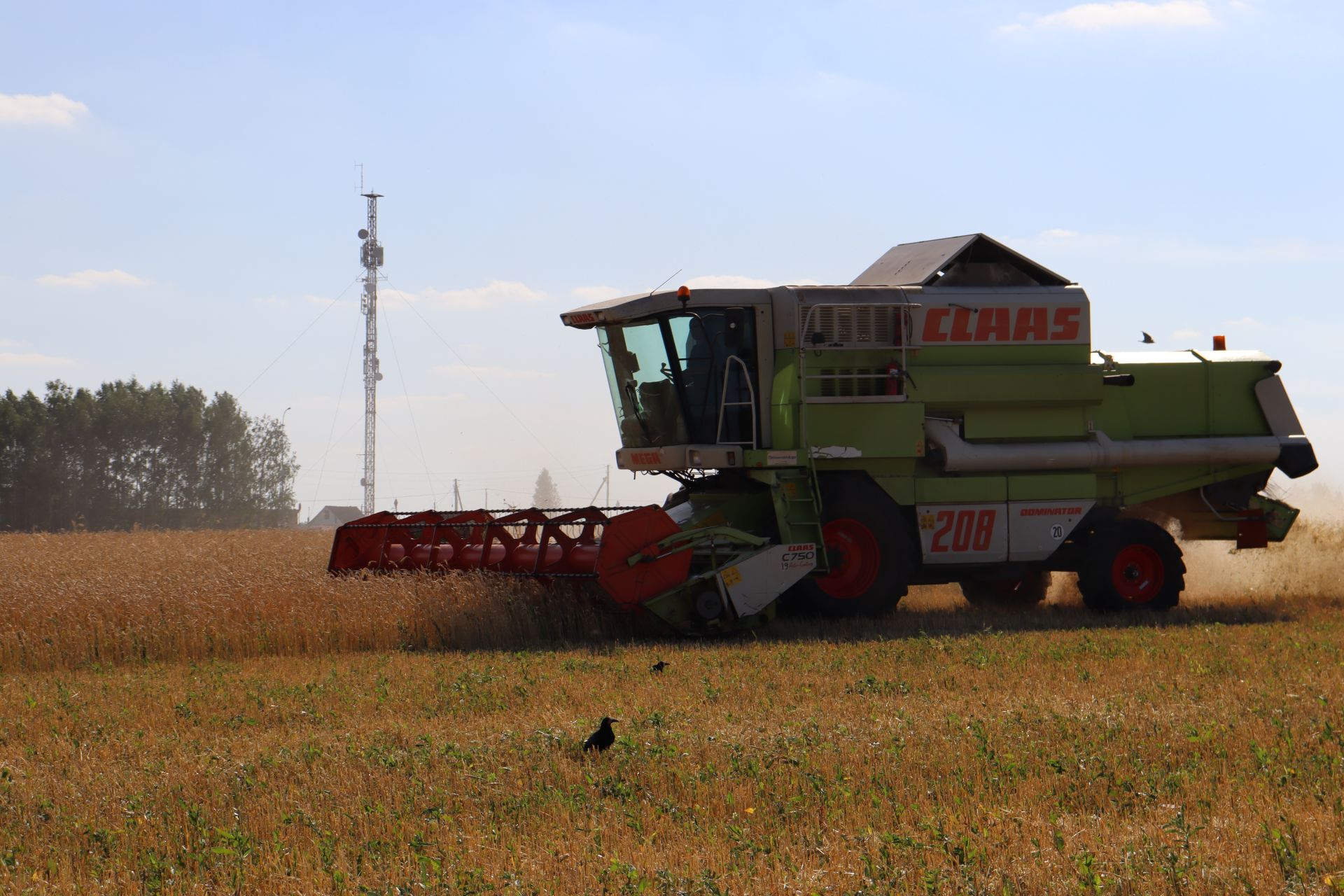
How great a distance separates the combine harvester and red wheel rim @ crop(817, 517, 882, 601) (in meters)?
0.02

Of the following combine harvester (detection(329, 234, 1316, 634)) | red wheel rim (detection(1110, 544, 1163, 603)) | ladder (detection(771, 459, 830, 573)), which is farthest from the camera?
red wheel rim (detection(1110, 544, 1163, 603))

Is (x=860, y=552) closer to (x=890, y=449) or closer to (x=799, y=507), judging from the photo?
(x=799, y=507)

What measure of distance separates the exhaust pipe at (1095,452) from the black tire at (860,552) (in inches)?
34.0

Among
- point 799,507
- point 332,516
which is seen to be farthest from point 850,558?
point 332,516

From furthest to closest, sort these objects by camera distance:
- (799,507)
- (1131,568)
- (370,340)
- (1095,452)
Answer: (370,340)
(1131,568)
(1095,452)
(799,507)

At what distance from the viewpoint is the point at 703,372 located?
40.3ft

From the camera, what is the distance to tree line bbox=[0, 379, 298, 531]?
190 feet

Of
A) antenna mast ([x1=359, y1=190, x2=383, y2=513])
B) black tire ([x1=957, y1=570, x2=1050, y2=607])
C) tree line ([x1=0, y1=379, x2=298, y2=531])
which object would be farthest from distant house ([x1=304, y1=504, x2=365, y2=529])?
black tire ([x1=957, y1=570, x2=1050, y2=607])

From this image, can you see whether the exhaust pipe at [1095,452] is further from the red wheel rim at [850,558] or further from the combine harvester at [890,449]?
the red wheel rim at [850,558]

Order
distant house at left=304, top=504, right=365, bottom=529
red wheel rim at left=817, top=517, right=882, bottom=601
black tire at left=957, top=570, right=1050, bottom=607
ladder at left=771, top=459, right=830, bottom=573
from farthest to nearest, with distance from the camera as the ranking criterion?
1. distant house at left=304, top=504, right=365, bottom=529
2. black tire at left=957, top=570, right=1050, bottom=607
3. red wheel rim at left=817, top=517, right=882, bottom=601
4. ladder at left=771, top=459, right=830, bottom=573

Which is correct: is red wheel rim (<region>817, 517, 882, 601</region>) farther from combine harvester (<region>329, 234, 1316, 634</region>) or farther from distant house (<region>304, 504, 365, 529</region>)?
distant house (<region>304, 504, 365, 529</region>)

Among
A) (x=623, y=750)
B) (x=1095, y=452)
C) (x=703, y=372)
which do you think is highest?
(x=703, y=372)

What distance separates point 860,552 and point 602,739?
253 inches

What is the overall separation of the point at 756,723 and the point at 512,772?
1561mm
